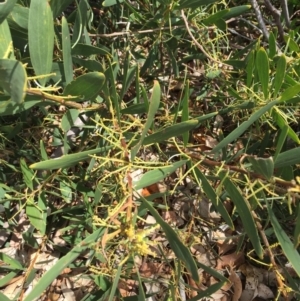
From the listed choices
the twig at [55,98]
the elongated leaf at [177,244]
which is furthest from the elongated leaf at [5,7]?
the elongated leaf at [177,244]

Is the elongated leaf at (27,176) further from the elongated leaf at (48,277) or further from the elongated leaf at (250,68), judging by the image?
the elongated leaf at (250,68)

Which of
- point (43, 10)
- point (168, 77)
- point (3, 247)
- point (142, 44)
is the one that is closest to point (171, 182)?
point (168, 77)

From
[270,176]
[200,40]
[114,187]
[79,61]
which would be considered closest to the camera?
[270,176]

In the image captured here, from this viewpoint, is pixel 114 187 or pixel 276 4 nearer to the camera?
pixel 114 187

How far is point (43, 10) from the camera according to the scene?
754mm

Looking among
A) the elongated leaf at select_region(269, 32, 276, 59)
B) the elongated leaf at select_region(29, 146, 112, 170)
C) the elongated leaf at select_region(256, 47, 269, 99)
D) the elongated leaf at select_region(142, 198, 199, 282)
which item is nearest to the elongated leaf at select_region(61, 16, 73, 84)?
the elongated leaf at select_region(29, 146, 112, 170)

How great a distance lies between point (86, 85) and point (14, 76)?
0.24 meters

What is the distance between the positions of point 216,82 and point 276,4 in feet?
1.61

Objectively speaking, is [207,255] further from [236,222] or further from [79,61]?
[79,61]

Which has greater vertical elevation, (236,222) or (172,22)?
(172,22)

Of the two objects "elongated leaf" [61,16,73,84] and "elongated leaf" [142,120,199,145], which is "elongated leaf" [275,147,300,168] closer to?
"elongated leaf" [142,120,199,145]

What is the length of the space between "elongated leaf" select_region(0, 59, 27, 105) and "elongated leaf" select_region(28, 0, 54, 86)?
20 centimetres

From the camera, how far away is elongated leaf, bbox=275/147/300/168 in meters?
0.89

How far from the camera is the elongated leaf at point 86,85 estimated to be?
0.77 metres
